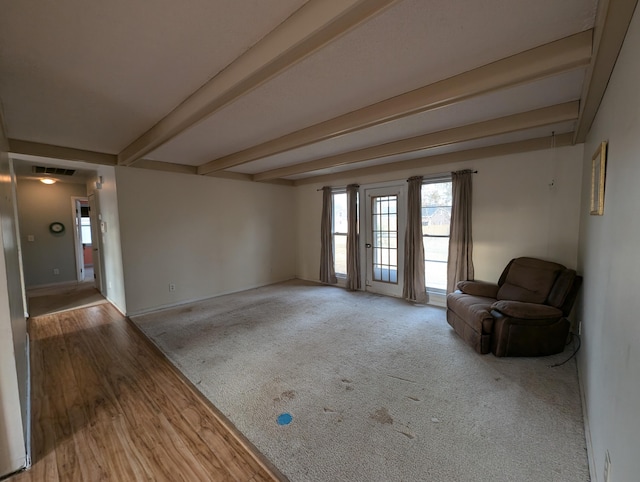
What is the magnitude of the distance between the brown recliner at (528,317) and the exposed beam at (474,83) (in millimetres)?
2123

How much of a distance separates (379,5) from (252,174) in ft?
16.1

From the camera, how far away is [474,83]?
6.29 feet

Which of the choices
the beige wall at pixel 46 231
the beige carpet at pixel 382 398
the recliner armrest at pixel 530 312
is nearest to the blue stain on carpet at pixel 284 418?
the beige carpet at pixel 382 398

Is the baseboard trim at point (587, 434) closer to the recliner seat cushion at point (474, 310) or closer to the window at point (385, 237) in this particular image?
the recliner seat cushion at point (474, 310)

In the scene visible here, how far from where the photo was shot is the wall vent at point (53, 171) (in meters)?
4.72

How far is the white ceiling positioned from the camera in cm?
136

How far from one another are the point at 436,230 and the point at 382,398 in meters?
3.08

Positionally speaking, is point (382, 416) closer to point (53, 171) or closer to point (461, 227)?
point (461, 227)

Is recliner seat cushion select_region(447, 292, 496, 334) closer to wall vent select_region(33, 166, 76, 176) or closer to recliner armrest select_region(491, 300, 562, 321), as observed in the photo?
recliner armrest select_region(491, 300, 562, 321)

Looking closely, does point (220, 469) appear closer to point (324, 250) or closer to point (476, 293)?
point (476, 293)

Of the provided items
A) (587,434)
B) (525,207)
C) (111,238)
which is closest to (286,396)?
(587,434)

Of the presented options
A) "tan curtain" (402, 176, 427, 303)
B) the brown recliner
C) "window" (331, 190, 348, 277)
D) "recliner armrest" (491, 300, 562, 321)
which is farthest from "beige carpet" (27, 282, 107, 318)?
"recliner armrest" (491, 300, 562, 321)

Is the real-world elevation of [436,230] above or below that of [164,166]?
below

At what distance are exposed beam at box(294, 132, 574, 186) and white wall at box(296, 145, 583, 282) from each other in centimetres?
8
